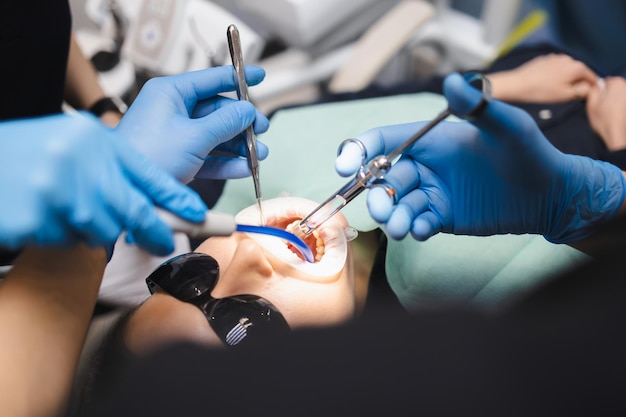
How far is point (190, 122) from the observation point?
75cm

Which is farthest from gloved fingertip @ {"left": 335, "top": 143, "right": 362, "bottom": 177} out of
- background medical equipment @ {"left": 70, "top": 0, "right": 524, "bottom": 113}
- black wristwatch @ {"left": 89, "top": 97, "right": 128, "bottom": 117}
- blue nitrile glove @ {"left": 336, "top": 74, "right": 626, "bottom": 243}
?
black wristwatch @ {"left": 89, "top": 97, "right": 128, "bottom": 117}

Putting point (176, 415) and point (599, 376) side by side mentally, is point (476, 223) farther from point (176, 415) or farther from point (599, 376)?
point (176, 415)

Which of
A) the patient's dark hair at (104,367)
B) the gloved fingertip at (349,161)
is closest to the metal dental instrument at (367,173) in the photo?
the gloved fingertip at (349,161)

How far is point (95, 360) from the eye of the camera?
0.79m

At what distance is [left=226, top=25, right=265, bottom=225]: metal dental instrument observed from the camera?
0.72 metres

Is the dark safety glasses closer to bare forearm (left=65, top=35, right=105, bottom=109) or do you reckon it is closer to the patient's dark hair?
the patient's dark hair

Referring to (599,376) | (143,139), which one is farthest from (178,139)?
(599,376)

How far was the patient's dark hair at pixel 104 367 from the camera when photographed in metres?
0.73

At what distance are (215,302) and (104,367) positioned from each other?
199 millimetres

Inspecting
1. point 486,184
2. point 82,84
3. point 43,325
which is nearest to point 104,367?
point 43,325

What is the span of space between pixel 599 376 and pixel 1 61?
1067 mm

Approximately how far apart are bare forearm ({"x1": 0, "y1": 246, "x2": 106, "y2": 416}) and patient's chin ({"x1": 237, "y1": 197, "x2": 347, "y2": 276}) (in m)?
0.25

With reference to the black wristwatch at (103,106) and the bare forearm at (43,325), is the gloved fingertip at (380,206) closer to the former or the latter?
the bare forearm at (43,325)

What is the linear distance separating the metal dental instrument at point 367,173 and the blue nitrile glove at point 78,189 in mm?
205
